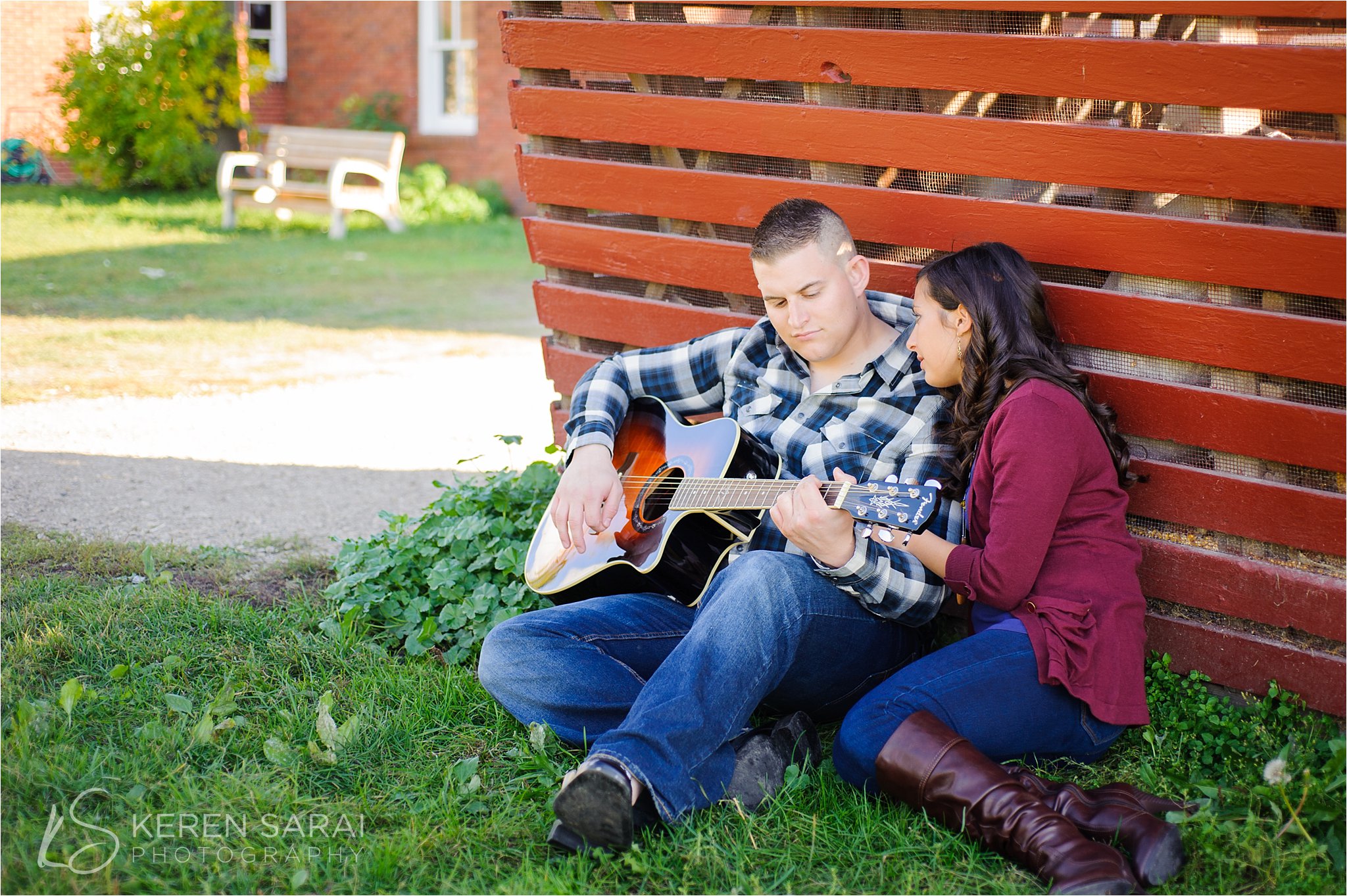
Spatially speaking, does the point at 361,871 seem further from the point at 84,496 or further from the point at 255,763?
the point at 84,496

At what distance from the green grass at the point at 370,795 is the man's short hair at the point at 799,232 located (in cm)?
135

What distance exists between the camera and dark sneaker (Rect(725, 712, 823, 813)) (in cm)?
254

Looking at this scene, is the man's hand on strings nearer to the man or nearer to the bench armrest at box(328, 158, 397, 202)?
the man

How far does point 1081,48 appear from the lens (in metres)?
2.76

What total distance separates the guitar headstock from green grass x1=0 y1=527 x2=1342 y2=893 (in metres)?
0.67

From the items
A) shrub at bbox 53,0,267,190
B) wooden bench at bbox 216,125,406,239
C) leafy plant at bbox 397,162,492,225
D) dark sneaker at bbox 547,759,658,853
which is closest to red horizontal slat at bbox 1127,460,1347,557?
dark sneaker at bbox 547,759,658,853

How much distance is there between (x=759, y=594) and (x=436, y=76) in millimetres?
15094

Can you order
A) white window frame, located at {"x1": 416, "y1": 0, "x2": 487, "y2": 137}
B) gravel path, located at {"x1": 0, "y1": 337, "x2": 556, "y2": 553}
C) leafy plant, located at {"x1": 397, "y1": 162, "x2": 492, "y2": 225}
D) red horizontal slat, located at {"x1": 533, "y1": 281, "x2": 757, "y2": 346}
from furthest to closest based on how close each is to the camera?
white window frame, located at {"x1": 416, "y1": 0, "x2": 487, "y2": 137}
leafy plant, located at {"x1": 397, "y1": 162, "x2": 492, "y2": 225}
gravel path, located at {"x1": 0, "y1": 337, "x2": 556, "y2": 553}
red horizontal slat, located at {"x1": 533, "y1": 281, "x2": 757, "y2": 346}

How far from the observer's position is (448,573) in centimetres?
359

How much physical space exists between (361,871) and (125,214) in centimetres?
1311

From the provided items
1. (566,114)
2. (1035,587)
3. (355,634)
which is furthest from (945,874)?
(566,114)

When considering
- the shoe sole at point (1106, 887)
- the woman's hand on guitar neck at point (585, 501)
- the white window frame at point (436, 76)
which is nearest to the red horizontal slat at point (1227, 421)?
the shoe sole at point (1106, 887)

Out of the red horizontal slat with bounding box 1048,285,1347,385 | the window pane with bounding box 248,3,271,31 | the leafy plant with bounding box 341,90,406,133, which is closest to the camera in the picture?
the red horizontal slat with bounding box 1048,285,1347,385

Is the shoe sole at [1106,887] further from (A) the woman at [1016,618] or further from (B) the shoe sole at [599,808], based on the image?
(B) the shoe sole at [599,808]
